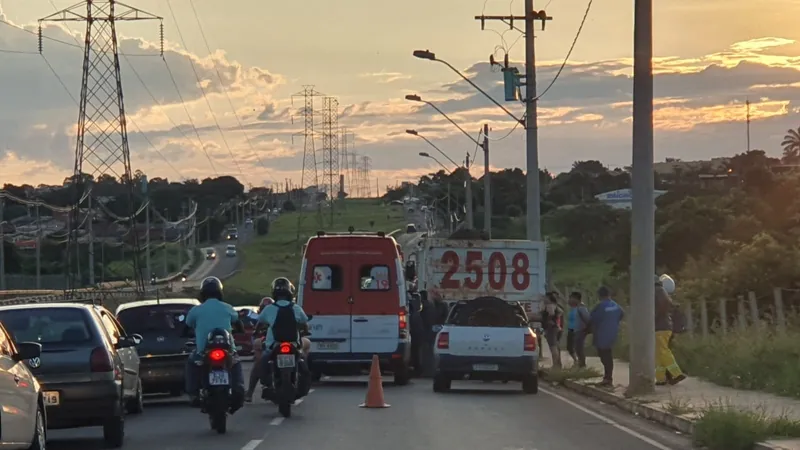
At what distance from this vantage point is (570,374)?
26.4 meters

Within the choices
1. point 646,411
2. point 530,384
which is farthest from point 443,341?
point 646,411

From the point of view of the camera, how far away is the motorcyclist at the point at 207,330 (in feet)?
53.5

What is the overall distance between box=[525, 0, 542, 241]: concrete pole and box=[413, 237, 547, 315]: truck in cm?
291

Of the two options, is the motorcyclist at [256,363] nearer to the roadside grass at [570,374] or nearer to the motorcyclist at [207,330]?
the motorcyclist at [207,330]

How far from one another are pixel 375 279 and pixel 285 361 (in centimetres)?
825

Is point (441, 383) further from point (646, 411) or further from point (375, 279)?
point (646, 411)

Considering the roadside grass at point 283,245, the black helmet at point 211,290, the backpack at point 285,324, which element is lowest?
the roadside grass at point 283,245

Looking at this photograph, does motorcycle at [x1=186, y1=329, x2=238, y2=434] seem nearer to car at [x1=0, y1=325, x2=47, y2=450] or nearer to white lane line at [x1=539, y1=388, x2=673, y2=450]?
car at [x1=0, y1=325, x2=47, y2=450]

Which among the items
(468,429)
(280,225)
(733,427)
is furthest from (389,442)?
(280,225)

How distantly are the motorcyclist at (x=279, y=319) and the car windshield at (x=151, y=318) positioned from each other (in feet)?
12.3

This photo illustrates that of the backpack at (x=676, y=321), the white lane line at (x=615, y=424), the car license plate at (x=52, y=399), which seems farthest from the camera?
the backpack at (x=676, y=321)

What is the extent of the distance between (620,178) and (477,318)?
126 metres

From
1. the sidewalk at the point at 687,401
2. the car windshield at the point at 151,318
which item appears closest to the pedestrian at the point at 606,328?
the sidewalk at the point at 687,401

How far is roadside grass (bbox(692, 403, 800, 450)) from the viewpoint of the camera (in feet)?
45.7
